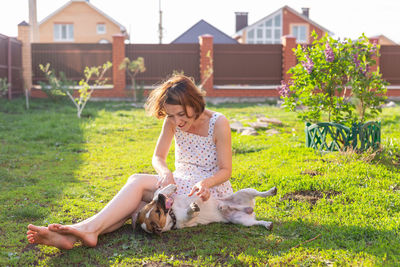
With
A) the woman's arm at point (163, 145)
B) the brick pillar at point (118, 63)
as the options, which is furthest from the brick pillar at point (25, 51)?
the woman's arm at point (163, 145)

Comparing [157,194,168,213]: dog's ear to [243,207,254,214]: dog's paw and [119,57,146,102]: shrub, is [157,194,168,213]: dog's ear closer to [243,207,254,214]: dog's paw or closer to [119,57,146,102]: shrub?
[243,207,254,214]: dog's paw

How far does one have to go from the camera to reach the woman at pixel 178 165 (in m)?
2.83

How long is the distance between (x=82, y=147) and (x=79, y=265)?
438 centimetres

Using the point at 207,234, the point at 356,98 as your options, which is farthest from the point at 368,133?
the point at 207,234

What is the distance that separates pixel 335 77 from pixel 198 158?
8.98 ft

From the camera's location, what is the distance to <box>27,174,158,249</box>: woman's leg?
2.75 m

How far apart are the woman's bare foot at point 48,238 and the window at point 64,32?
36.3 m

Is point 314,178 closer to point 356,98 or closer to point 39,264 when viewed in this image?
point 356,98

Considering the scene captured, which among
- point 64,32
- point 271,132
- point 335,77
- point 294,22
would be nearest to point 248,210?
point 335,77

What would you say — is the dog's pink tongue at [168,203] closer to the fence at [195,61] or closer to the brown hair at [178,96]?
the brown hair at [178,96]

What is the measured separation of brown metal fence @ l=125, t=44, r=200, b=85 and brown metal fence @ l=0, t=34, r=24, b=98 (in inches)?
146

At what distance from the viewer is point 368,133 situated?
5.21 meters

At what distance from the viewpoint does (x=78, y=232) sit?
279 centimetres

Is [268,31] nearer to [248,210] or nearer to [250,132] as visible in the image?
[250,132]
